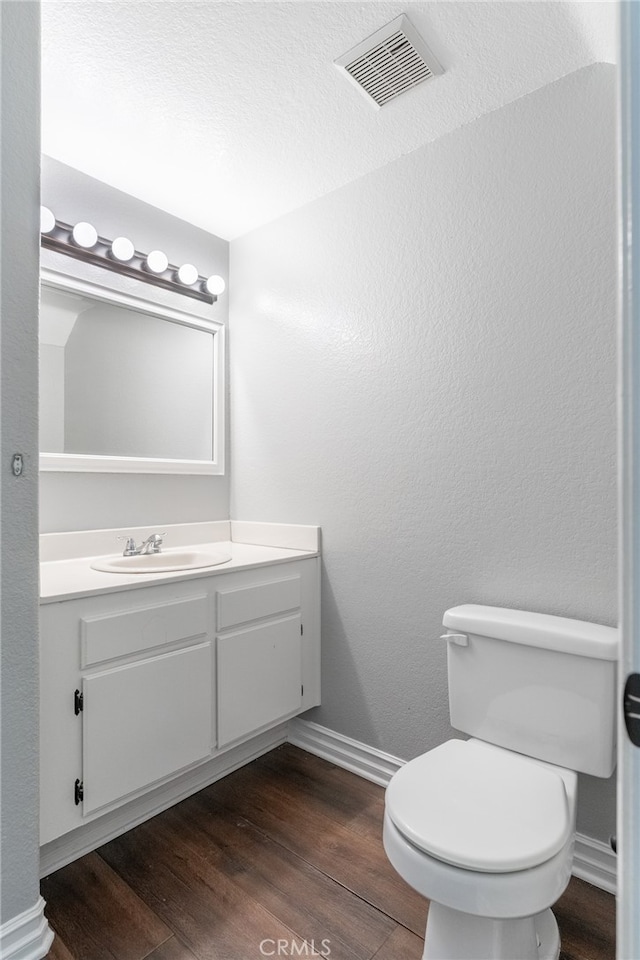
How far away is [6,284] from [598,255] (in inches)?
61.3

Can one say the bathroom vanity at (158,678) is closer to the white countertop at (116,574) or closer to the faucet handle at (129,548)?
the white countertop at (116,574)

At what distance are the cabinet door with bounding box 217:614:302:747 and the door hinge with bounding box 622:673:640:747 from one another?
59.4 inches

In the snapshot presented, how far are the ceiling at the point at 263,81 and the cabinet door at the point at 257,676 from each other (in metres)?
1.75

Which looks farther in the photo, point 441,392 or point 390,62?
point 441,392

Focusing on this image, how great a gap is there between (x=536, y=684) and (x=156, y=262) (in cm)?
210

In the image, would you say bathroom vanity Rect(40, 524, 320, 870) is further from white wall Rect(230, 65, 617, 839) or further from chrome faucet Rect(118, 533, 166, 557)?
white wall Rect(230, 65, 617, 839)

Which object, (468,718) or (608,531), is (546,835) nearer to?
(468,718)

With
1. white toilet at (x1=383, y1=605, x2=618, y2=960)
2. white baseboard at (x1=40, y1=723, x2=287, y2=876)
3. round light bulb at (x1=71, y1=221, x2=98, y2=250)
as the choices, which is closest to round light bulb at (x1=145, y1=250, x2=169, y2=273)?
round light bulb at (x1=71, y1=221, x2=98, y2=250)

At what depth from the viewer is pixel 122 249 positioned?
207 cm

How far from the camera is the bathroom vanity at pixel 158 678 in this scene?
1416 mm

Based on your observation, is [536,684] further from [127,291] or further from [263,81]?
[127,291]

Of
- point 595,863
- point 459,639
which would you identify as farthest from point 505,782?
point 595,863

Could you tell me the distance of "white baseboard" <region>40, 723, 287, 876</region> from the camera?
1522 millimetres

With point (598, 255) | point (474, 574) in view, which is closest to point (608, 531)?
point (474, 574)
